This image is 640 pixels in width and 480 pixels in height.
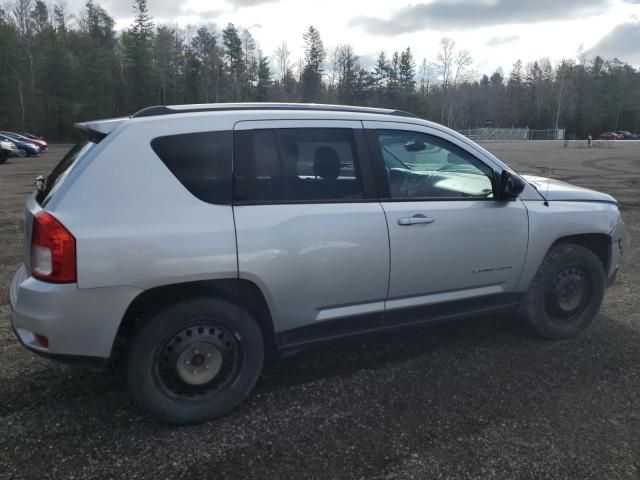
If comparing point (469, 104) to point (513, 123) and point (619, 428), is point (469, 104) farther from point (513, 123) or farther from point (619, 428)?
point (619, 428)

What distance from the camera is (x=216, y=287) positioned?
124 inches

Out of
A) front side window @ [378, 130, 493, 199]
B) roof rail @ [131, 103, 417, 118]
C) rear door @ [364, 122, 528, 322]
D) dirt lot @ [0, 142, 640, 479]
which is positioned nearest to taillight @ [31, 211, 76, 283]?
roof rail @ [131, 103, 417, 118]

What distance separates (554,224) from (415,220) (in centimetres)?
137

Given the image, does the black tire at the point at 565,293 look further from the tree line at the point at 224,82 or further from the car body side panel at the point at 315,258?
the tree line at the point at 224,82

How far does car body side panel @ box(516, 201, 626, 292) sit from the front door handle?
38.9 inches

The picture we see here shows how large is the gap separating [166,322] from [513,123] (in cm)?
10921

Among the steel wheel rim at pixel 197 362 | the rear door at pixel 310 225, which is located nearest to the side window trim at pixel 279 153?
the rear door at pixel 310 225

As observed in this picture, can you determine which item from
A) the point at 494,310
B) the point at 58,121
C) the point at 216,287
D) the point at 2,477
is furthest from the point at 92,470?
the point at 58,121

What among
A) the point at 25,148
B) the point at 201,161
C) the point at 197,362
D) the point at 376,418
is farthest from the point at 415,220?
the point at 25,148

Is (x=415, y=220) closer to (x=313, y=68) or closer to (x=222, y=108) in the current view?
(x=222, y=108)

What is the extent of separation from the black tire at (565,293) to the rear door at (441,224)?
335mm

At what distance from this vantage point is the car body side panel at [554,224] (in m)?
4.08

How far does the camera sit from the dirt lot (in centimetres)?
279

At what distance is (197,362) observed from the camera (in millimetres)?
3141
